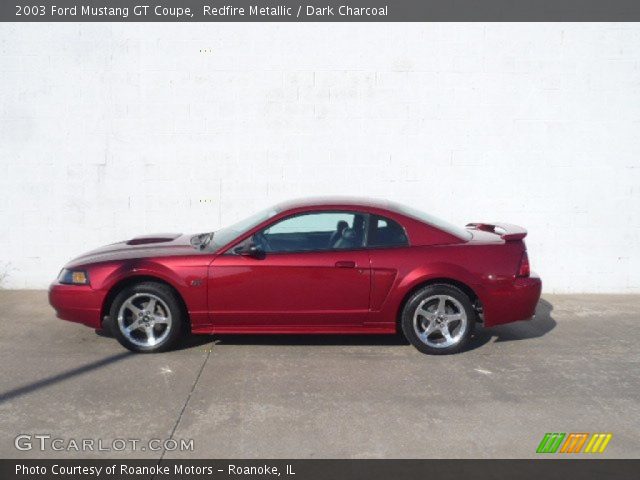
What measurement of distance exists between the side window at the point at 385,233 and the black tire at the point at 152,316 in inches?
71.6

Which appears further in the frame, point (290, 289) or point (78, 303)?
point (78, 303)

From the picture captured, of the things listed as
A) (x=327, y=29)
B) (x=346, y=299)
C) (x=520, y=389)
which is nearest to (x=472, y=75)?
(x=327, y=29)

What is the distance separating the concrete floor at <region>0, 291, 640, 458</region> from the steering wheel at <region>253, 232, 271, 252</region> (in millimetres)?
938

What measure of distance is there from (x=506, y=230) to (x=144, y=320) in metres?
3.45

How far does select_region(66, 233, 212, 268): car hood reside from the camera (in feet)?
19.9

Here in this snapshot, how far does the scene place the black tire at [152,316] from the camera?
5.90 m

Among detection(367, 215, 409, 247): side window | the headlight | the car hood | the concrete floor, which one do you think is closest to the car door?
detection(367, 215, 409, 247): side window

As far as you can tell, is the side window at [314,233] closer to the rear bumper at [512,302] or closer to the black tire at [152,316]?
the black tire at [152,316]

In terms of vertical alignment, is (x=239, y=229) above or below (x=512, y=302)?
above

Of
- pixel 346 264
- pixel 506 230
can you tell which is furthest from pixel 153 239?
pixel 506 230

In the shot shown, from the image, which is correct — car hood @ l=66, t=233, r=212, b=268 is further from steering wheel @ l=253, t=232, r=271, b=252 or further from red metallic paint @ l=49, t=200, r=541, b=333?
steering wheel @ l=253, t=232, r=271, b=252
